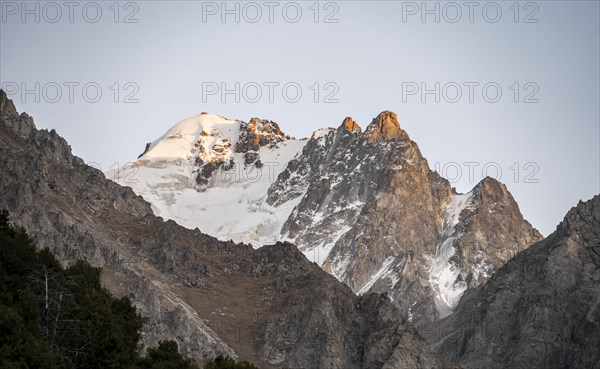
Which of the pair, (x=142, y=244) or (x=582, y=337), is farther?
(x=582, y=337)

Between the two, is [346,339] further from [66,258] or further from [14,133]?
[14,133]

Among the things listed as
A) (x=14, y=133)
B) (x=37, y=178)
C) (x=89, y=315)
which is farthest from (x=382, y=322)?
(x=89, y=315)

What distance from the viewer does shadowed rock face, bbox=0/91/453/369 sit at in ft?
492

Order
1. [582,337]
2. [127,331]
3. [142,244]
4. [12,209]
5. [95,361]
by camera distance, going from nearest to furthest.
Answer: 1. [95,361]
2. [127,331]
3. [12,209]
4. [142,244]
5. [582,337]

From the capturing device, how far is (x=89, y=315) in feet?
265

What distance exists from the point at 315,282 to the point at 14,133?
52.2m

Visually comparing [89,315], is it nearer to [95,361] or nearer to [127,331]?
[95,361]

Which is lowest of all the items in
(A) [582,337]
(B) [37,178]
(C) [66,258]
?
(A) [582,337]

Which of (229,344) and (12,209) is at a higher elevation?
(12,209)

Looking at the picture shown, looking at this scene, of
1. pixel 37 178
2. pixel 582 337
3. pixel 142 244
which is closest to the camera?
pixel 37 178

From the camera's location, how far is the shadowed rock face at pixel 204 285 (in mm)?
150000

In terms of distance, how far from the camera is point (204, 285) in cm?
17112

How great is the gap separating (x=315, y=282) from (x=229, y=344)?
22.7m

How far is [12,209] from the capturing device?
152000mm
